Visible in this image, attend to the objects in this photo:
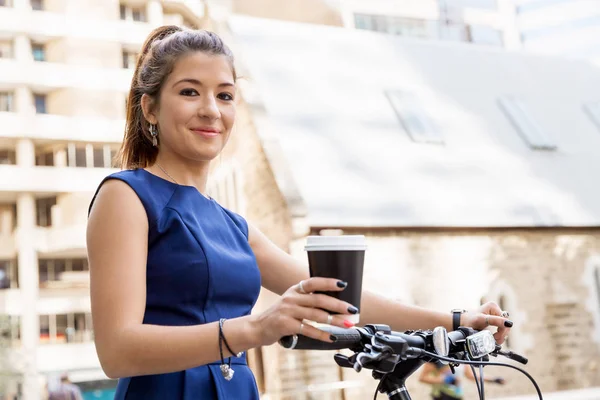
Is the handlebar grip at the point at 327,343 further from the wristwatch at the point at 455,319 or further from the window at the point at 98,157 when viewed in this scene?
the window at the point at 98,157

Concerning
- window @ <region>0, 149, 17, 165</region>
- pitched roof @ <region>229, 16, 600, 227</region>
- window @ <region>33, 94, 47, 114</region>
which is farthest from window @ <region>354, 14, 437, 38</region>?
pitched roof @ <region>229, 16, 600, 227</region>

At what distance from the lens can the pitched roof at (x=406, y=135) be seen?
10.5 m

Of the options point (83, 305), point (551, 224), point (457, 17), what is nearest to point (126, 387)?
point (551, 224)

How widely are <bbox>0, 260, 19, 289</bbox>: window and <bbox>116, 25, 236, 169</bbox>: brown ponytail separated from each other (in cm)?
1962

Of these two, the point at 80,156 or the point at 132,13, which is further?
the point at 132,13

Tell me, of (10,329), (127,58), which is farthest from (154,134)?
(127,58)

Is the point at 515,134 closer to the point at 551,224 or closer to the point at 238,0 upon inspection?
the point at 551,224

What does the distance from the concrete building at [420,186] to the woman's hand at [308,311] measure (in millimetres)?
8526

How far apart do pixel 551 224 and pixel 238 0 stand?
10257 mm

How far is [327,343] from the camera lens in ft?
3.26

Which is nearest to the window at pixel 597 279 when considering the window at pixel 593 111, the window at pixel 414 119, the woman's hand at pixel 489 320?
the window at pixel 593 111

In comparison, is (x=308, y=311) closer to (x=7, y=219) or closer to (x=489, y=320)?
(x=489, y=320)

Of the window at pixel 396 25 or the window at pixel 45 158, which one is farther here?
the window at pixel 396 25

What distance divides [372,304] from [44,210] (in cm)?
2063
